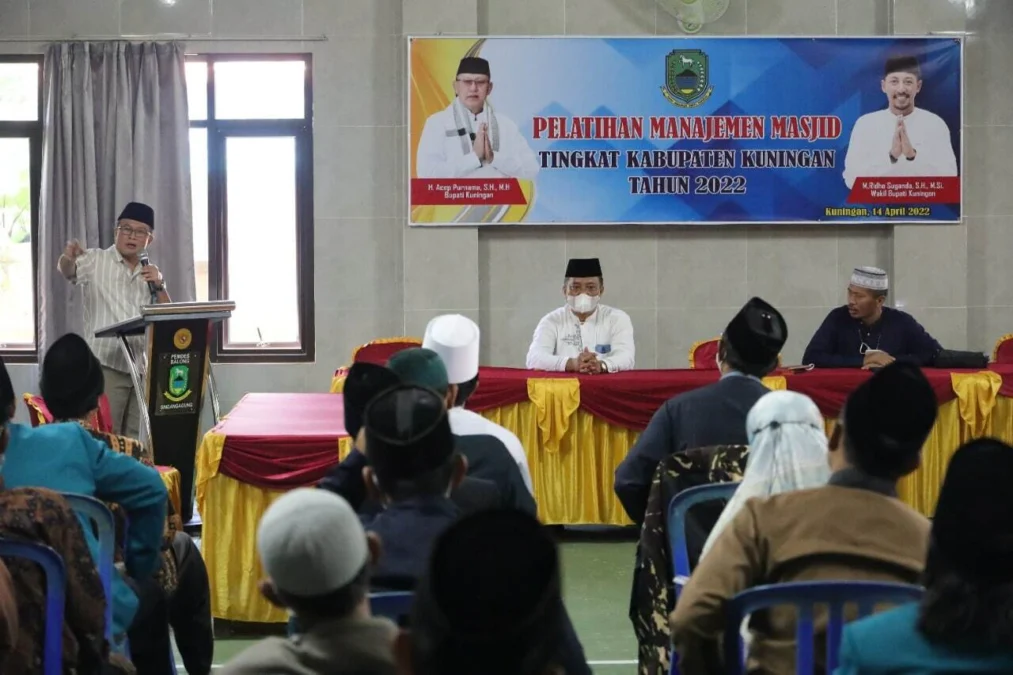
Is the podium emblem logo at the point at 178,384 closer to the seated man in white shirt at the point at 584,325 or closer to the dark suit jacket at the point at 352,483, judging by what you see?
the seated man in white shirt at the point at 584,325

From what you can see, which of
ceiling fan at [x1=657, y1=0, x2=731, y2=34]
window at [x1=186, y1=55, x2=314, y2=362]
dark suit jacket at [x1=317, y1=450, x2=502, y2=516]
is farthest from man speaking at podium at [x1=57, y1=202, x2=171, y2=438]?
dark suit jacket at [x1=317, y1=450, x2=502, y2=516]

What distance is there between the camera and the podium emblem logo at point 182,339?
5.38 m

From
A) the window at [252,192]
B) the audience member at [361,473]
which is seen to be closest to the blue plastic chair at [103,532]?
the audience member at [361,473]

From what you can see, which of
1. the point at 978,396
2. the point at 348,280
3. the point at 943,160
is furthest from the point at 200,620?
the point at 943,160

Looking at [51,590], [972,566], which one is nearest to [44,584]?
[51,590]

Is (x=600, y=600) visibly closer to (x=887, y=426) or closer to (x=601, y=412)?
(x=601, y=412)

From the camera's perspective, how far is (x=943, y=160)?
25.0 ft

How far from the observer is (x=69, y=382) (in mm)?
2812

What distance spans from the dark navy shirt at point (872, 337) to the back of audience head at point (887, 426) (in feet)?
14.5

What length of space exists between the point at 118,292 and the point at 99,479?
406 centimetres

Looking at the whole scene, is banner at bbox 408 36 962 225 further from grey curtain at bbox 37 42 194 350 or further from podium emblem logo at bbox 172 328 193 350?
podium emblem logo at bbox 172 328 193 350

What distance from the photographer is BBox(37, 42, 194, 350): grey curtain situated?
7.40 metres

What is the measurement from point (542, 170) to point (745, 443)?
15.1 ft

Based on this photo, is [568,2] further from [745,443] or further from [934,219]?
[745,443]
